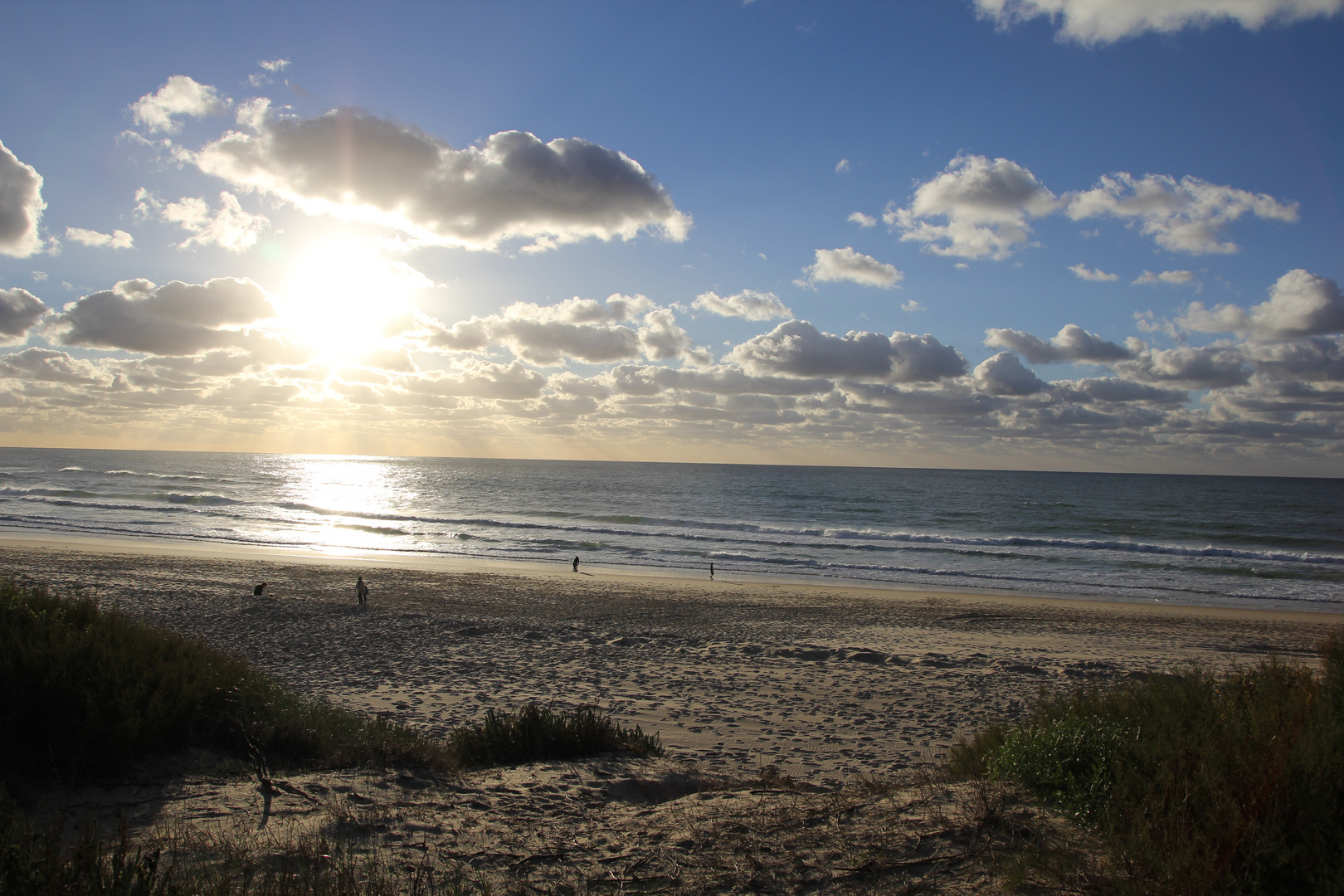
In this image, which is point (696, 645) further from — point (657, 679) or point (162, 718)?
point (162, 718)

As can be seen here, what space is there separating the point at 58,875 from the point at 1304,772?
5.71 meters

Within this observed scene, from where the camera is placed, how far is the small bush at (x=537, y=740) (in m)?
6.51

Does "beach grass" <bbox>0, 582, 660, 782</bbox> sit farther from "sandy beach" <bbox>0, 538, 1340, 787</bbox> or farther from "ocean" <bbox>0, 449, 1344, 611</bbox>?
"ocean" <bbox>0, 449, 1344, 611</bbox>

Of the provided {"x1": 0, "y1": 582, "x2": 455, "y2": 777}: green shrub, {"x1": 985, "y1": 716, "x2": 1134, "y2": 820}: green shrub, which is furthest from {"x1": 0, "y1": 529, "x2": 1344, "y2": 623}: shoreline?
{"x1": 0, "y1": 582, "x2": 455, "y2": 777}: green shrub

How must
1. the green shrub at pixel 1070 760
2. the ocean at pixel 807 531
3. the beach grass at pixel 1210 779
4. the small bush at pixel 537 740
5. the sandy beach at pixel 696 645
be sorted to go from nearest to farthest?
the beach grass at pixel 1210 779 → the green shrub at pixel 1070 760 → the small bush at pixel 537 740 → the sandy beach at pixel 696 645 → the ocean at pixel 807 531

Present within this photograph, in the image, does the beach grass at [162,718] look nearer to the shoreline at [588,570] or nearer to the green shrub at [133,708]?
the green shrub at [133,708]

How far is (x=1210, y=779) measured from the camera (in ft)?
11.3

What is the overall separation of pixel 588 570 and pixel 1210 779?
26.2m

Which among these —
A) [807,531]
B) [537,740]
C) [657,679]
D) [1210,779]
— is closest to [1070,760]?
Answer: [1210,779]

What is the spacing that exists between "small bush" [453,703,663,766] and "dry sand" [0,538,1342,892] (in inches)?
15.8

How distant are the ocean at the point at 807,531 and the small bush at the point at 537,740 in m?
21.0

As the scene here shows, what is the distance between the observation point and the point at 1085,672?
1285 centimetres

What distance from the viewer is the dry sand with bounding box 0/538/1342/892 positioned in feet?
14.8

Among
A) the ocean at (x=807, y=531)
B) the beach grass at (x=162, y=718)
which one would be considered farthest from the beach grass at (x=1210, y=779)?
the ocean at (x=807, y=531)
